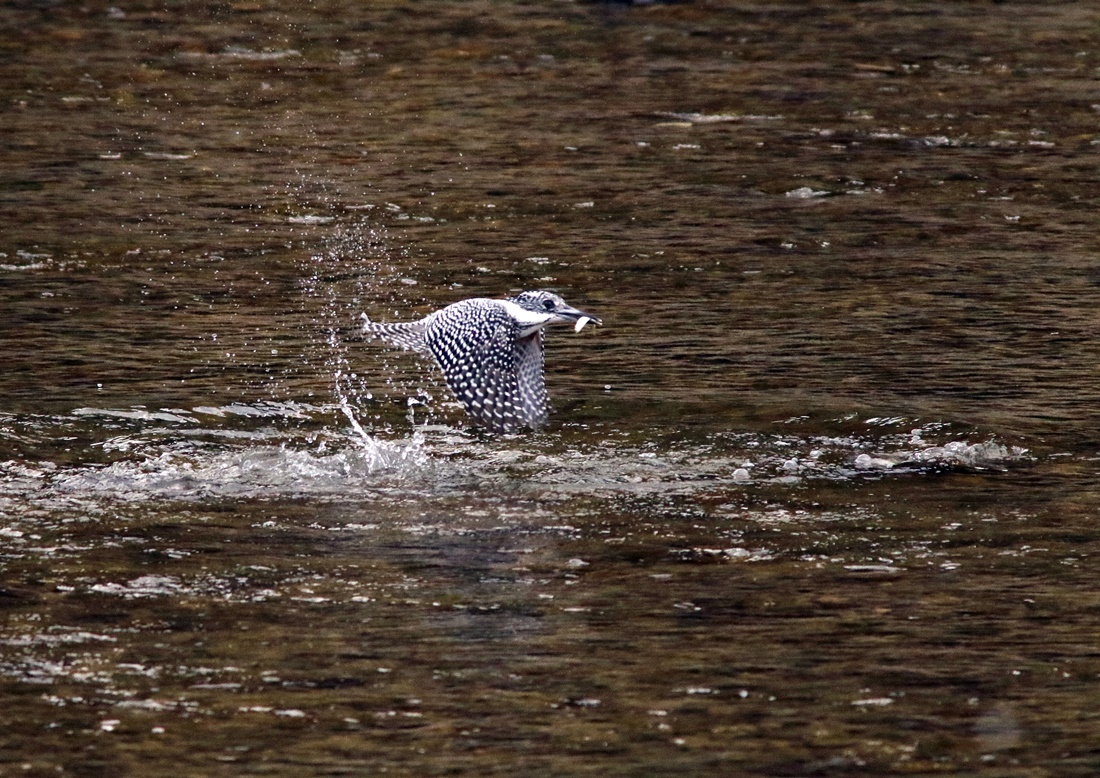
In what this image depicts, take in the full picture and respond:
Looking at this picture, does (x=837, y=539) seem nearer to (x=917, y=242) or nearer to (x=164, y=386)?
(x=164, y=386)

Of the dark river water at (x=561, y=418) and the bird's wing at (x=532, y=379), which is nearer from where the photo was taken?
the dark river water at (x=561, y=418)

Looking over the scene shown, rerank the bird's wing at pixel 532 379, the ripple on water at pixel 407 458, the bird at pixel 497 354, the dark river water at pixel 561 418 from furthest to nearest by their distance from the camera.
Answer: the bird's wing at pixel 532 379 → the bird at pixel 497 354 → the ripple on water at pixel 407 458 → the dark river water at pixel 561 418

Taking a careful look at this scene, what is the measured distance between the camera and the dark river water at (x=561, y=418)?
5309 millimetres

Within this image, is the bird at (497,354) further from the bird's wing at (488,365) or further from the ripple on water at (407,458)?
the ripple on water at (407,458)

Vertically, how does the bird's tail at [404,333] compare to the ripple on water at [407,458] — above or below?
above

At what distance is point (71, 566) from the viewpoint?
6410 mm

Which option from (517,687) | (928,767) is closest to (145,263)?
(517,687)

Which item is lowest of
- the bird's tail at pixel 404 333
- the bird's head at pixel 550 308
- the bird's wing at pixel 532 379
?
the bird's wing at pixel 532 379

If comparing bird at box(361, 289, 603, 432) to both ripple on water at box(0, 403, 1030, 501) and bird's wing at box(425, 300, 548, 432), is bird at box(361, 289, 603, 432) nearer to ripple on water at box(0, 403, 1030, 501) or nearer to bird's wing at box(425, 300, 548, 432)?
bird's wing at box(425, 300, 548, 432)

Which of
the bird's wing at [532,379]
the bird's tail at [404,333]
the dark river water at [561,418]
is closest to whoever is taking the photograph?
the dark river water at [561,418]

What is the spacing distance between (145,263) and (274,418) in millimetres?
2732

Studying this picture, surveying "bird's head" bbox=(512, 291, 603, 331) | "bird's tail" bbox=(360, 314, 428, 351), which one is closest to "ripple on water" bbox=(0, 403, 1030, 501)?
"bird's tail" bbox=(360, 314, 428, 351)

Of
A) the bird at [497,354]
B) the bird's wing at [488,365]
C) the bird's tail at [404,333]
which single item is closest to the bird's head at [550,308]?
the bird at [497,354]

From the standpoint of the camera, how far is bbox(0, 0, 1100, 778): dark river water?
5309mm
